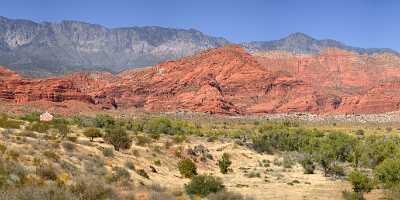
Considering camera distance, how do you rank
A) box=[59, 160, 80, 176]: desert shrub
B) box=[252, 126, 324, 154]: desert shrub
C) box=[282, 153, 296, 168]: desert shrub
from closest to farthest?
box=[59, 160, 80, 176]: desert shrub < box=[282, 153, 296, 168]: desert shrub < box=[252, 126, 324, 154]: desert shrub

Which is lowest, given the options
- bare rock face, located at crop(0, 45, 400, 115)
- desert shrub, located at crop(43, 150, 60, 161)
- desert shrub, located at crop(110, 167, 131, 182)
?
bare rock face, located at crop(0, 45, 400, 115)

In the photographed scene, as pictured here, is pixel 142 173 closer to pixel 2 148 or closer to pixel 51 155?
pixel 51 155

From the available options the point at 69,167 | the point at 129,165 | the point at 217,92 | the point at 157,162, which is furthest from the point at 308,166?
the point at 217,92

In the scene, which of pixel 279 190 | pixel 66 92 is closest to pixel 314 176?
pixel 279 190

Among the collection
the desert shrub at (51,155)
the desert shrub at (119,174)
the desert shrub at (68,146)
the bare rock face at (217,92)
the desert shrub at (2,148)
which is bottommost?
the bare rock face at (217,92)

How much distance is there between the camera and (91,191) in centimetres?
2233

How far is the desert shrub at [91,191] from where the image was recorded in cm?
2198

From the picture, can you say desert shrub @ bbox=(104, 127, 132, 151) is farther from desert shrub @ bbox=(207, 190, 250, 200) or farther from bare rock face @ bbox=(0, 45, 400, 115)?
bare rock face @ bbox=(0, 45, 400, 115)

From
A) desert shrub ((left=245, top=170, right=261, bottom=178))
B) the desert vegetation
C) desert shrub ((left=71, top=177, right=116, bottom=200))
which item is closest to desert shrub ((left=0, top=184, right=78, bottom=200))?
the desert vegetation

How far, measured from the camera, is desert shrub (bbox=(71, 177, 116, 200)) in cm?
2198

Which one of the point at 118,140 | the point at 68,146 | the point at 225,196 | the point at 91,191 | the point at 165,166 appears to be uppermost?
the point at 91,191

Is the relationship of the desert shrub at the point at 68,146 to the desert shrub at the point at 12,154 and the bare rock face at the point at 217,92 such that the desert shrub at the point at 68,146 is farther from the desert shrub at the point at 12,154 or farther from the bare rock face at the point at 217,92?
the bare rock face at the point at 217,92

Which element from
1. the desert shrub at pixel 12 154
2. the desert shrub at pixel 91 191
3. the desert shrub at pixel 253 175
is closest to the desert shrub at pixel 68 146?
the desert shrub at pixel 12 154

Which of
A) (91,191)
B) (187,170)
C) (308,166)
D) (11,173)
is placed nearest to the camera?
(91,191)
